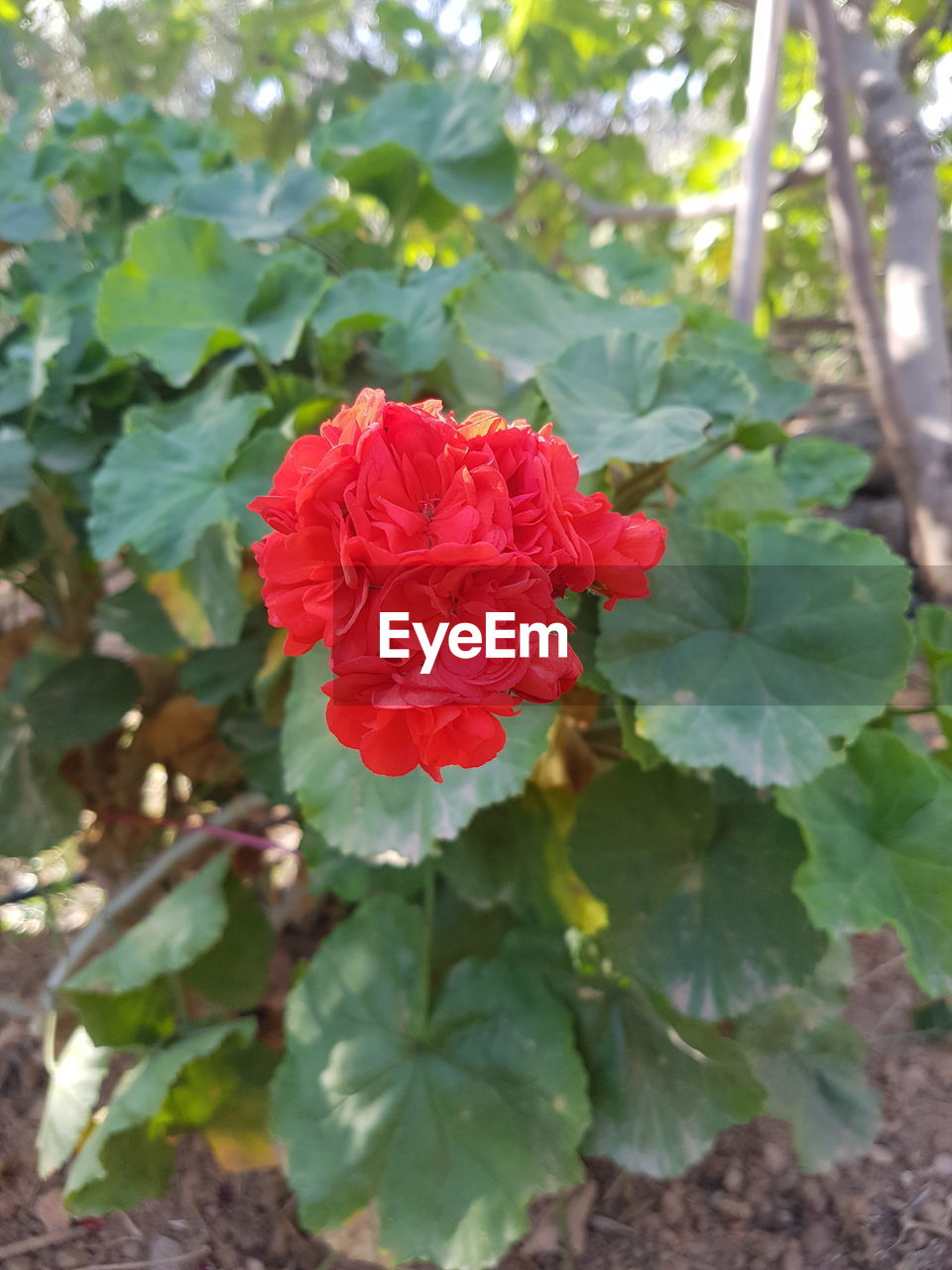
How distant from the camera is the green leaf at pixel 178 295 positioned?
668 millimetres

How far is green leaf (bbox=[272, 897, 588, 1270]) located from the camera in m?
0.60

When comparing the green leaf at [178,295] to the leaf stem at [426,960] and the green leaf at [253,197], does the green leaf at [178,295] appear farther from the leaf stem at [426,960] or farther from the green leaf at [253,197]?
the leaf stem at [426,960]

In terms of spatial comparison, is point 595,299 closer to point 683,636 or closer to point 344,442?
point 683,636

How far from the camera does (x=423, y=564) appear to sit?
19cm

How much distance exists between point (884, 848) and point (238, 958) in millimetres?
562

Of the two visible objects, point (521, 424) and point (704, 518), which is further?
point (704, 518)

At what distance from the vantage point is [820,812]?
559 mm

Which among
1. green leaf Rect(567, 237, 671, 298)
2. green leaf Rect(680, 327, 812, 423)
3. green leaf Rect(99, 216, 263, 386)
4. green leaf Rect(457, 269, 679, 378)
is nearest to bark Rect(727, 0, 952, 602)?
green leaf Rect(567, 237, 671, 298)

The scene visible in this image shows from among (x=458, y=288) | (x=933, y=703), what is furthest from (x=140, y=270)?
(x=933, y=703)

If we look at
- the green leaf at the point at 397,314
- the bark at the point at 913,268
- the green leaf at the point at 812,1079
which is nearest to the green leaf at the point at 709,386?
the green leaf at the point at 397,314

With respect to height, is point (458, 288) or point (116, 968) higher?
point (458, 288)

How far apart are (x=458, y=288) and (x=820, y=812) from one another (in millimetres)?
459

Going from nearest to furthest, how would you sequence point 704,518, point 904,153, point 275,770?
point 704,518
point 275,770
point 904,153

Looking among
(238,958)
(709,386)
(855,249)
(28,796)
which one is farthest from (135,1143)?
(855,249)
